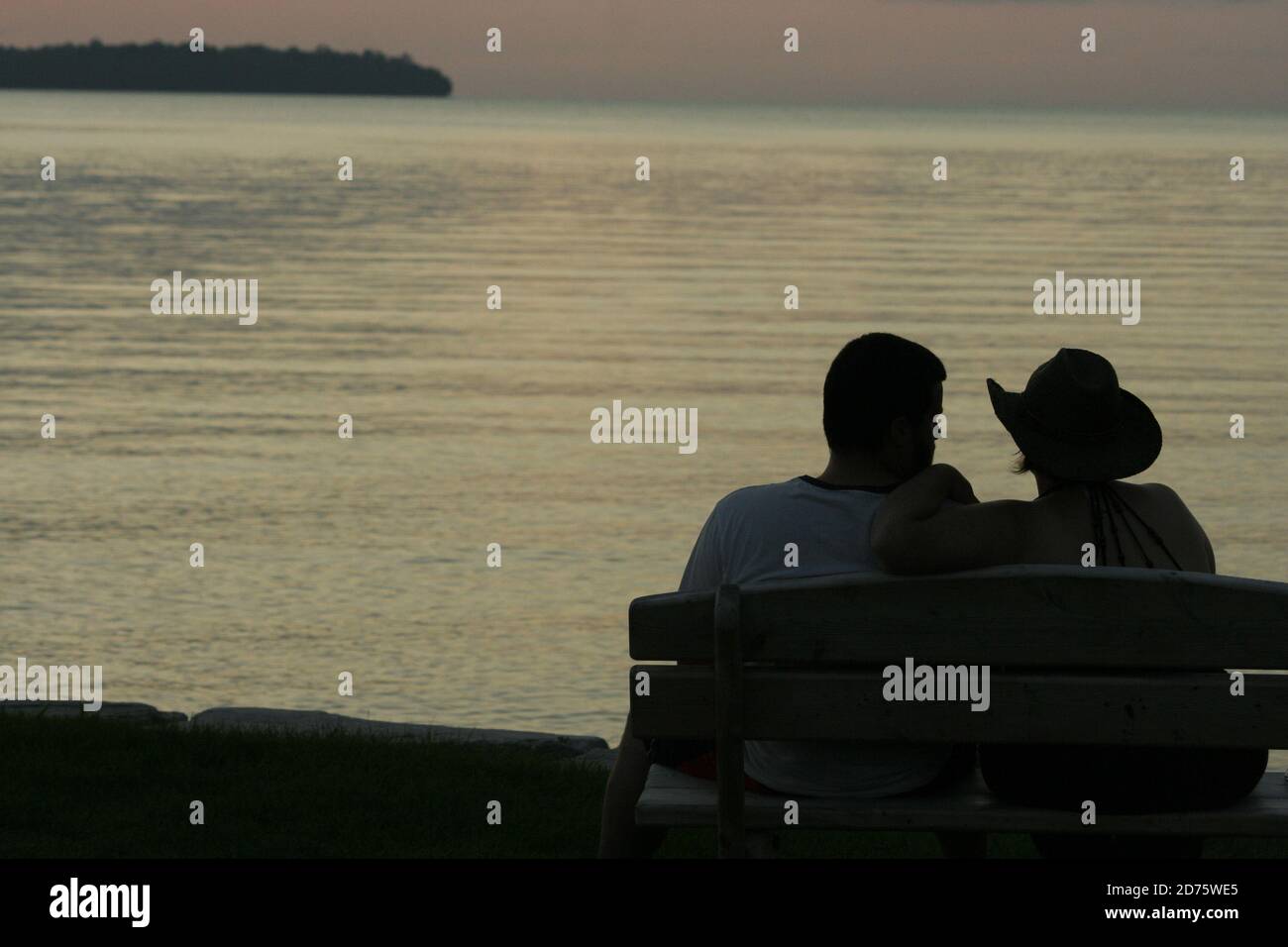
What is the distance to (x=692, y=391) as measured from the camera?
18.6 m

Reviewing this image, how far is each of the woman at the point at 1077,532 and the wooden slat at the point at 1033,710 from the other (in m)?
0.16

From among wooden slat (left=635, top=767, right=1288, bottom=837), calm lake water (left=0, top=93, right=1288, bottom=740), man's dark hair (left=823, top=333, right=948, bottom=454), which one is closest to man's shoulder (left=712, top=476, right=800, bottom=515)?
man's dark hair (left=823, top=333, right=948, bottom=454)

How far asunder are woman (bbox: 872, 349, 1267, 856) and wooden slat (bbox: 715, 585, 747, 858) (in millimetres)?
376

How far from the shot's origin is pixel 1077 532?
182 inches

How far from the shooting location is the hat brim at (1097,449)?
181 inches

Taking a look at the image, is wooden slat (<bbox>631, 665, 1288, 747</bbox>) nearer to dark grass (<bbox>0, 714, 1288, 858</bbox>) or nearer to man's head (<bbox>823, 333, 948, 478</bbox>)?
man's head (<bbox>823, 333, 948, 478</bbox>)

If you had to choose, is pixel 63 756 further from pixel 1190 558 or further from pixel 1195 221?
pixel 1195 221

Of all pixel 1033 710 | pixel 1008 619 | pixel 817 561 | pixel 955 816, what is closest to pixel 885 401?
pixel 817 561

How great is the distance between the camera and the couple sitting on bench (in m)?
4.52

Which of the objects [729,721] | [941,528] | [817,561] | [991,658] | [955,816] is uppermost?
[941,528]

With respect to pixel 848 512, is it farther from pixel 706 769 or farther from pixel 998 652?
pixel 706 769

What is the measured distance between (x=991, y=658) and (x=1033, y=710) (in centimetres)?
15

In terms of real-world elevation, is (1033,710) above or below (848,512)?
below
